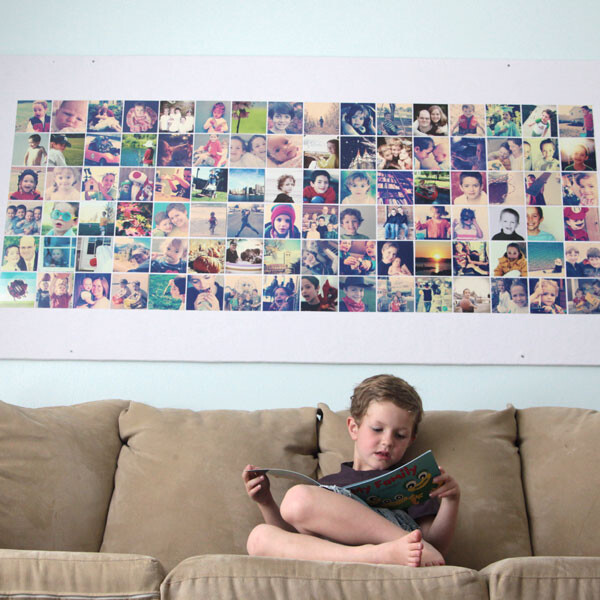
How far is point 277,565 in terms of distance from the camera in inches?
40.1

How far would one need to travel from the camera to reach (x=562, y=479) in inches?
62.2

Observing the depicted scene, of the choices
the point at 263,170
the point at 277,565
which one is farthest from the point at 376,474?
the point at 263,170

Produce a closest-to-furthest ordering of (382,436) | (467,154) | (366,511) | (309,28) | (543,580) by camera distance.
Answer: (543,580) → (366,511) → (382,436) → (467,154) → (309,28)

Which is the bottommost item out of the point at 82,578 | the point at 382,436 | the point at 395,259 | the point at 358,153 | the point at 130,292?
the point at 82,578

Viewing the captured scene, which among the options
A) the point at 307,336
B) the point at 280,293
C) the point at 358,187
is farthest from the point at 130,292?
the point at 358,187

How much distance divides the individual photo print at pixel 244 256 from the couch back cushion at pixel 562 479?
0.93m

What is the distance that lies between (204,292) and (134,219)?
34 cm

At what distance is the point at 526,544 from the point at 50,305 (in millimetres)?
1556

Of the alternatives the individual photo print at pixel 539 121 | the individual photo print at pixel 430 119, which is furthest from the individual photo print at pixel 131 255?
the individual photo print at pixel 539 121

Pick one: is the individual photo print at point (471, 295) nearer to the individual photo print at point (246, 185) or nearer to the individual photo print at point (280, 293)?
the individual photo print at point (280, 293)

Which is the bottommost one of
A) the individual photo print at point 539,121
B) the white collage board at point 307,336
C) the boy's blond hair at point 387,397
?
the boy's blond hair at point 387,397

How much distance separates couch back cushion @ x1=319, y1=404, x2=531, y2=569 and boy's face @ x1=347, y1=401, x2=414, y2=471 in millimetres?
97

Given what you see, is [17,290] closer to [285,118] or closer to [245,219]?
[245,219]

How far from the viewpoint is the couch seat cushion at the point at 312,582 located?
100 centimetres
